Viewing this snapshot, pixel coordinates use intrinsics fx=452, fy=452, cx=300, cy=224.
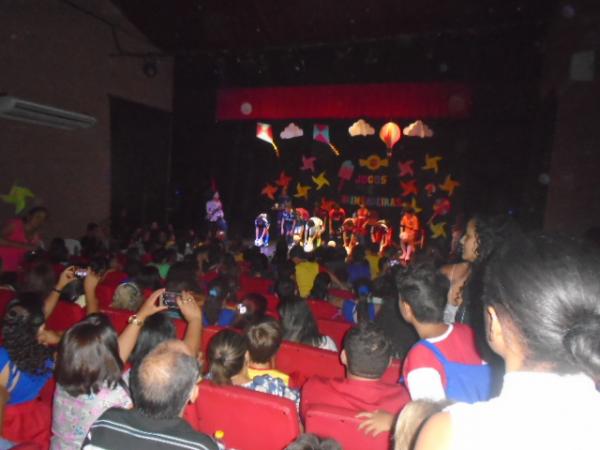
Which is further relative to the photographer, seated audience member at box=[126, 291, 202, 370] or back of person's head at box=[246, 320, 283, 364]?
seated audience member at box=[126, 291, 202, 370]

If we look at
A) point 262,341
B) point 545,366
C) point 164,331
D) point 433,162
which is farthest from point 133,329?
point 433,162

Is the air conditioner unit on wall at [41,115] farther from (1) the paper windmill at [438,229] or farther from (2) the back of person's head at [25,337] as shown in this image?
(1) the paper windmill at [438,229]

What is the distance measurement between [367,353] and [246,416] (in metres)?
0.59

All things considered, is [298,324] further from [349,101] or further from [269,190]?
[269,190]

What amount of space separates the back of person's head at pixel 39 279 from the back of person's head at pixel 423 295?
2482mm

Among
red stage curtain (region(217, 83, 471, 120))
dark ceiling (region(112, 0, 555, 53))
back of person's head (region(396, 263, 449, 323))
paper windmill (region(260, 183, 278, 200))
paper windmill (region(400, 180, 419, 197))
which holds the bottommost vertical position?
back of person's head (region(396, 263, 449, 323))

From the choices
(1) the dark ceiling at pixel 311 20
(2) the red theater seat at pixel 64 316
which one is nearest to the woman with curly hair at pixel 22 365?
(2) the red theater seat at pixel 64 316

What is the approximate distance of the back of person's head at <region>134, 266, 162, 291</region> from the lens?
13.5 ft

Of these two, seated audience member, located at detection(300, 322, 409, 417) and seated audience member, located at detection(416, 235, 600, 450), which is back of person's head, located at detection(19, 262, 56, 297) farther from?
seated audience member, located at detection(416, 235, 600, 450)

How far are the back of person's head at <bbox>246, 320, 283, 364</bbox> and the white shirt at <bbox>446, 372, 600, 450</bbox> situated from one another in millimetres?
1608

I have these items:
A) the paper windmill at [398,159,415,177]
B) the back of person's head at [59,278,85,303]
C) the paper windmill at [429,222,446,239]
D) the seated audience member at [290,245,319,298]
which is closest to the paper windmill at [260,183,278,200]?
the paper windmill at [398,159,415,177]

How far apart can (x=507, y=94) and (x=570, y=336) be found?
8.64 metres

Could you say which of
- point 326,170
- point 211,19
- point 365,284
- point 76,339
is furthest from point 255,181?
point 76,339

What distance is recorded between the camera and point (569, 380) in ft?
2.67
